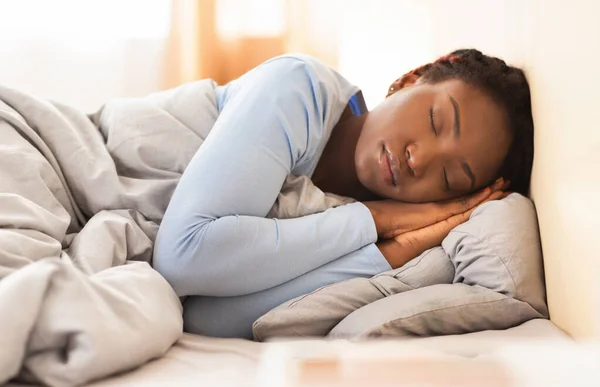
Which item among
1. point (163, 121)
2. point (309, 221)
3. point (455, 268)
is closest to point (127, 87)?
point (163, 121)

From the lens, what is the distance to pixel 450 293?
0.82 meters

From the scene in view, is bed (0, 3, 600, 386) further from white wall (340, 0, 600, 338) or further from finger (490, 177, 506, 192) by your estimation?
finger (490, 177, 506, 192)

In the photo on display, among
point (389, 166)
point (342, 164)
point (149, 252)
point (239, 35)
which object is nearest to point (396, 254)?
point (389, 166)

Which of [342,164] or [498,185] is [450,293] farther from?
[342,164]

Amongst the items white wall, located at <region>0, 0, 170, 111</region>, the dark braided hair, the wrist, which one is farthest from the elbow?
white wall, located at <region>0, 0, 170, 111</region>

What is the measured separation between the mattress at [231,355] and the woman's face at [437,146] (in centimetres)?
33

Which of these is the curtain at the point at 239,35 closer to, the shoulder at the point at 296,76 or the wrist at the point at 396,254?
the shoulder at the point at 296,76

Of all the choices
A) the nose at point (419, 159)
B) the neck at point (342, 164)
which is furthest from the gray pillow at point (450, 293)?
the neck at point (342, 164)

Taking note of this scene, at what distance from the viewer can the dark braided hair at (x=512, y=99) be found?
1.04 metres

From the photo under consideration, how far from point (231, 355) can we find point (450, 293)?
31 centimetres

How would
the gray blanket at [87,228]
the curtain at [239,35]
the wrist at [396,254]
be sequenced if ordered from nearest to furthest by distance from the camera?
the gray blanket at [87,228] → the wrist at [396,254] → the curtain at [239,35]

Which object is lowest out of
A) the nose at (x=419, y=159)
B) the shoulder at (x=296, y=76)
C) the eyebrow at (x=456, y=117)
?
the nose at (x=419, y=159)

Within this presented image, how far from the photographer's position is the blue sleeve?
0.90 m

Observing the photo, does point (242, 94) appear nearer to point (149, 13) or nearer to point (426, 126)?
point (426, 126)
